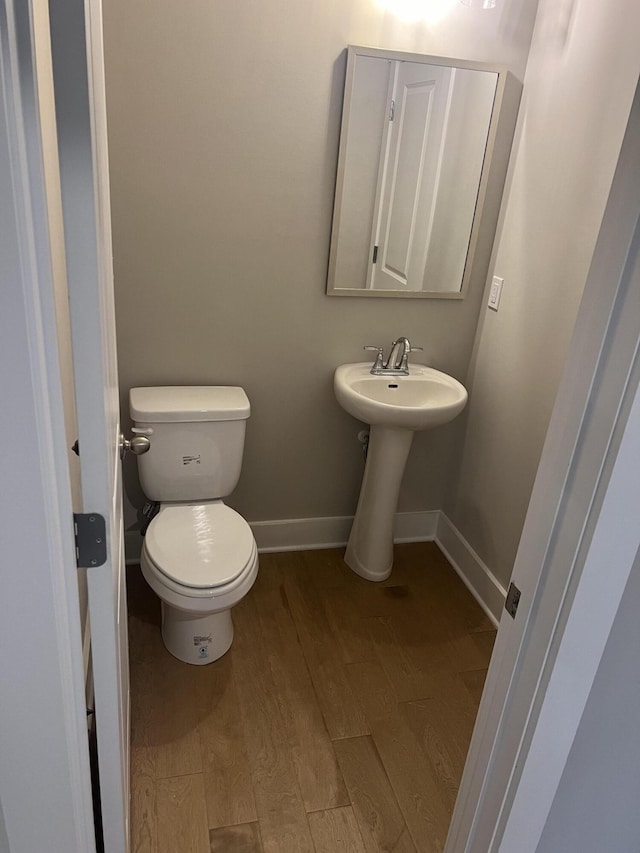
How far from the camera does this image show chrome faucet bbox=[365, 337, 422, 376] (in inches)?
97.1

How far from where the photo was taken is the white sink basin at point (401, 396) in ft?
7.29

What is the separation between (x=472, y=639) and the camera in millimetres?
2391

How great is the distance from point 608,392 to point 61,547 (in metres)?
0.75

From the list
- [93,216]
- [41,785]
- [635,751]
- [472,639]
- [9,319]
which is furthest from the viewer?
[472,639]

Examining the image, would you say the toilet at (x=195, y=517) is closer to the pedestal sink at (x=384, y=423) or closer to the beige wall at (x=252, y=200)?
the beige wall at (x=252, y=200)

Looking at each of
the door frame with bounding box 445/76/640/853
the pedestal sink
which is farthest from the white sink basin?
the door frame with bounding box 445/76/640/853

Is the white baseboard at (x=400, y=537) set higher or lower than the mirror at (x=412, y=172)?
lower

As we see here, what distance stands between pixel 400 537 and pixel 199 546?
1.19 m

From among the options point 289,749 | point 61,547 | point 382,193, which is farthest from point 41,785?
point 382,193

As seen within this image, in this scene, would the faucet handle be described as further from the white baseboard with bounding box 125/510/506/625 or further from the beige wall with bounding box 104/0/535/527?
the white baseboard with bounding box 125/510/506/625

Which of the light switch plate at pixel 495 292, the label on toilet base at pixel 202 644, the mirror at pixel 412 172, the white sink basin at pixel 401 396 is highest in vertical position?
the mirror at pixel 412 172

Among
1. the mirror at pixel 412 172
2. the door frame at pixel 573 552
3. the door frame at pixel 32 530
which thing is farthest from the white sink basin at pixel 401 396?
the door frame at pixel 32 530

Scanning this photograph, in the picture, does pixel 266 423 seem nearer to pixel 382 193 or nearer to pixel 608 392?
pixel 382 193

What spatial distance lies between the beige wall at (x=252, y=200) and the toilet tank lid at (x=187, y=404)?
0.09 meters
